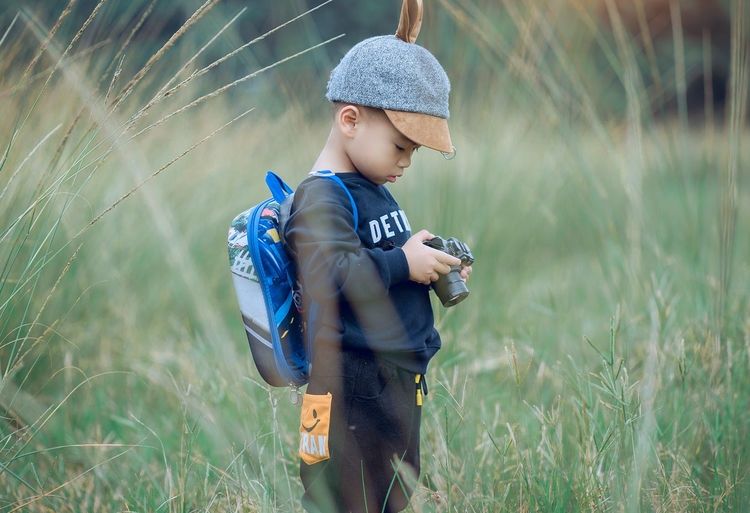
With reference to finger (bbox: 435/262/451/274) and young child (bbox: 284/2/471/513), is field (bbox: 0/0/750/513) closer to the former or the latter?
young child (bbox: 284/2/471/513)

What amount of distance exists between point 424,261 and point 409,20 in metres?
0.46

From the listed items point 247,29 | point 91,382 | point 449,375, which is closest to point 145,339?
point 91,382

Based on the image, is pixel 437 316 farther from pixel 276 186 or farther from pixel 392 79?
pixel 392 79

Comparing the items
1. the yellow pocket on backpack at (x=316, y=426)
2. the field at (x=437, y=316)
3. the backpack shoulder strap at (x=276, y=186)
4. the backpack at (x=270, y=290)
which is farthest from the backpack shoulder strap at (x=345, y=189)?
the yellow pocket on backpack at (x=316, y=426)

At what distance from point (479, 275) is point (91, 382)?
1.72 metres

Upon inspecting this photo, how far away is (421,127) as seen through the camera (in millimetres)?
1723

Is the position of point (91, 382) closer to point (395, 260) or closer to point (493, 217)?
point (395, 260)

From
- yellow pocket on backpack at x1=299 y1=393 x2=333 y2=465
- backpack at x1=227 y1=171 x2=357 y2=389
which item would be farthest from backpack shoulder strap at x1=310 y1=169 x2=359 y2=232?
yellow pocket on backpack at x1=299 y1=393 x2=333 y2=465

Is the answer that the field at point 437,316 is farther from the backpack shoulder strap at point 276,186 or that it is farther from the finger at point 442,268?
the finger at point 442,268

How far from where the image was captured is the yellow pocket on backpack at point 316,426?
172 cm

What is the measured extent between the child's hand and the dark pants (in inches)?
7.2

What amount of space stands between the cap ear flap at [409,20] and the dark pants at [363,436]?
608mm

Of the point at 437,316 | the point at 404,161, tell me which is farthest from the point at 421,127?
the point at 437,316

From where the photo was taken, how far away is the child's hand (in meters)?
1.70
